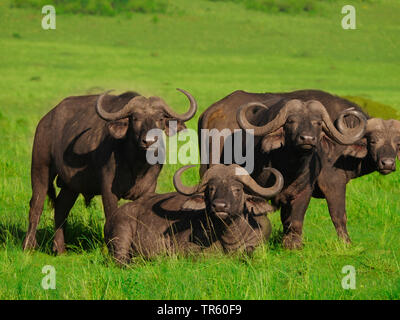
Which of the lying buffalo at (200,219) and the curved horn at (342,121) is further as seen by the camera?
the curved horn at (342,121)

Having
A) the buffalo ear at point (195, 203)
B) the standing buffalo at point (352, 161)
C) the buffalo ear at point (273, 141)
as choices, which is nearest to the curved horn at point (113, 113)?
the buffalo ear at point (195, 203)

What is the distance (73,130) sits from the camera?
916 centimetres

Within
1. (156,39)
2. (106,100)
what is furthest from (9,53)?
(106,100)

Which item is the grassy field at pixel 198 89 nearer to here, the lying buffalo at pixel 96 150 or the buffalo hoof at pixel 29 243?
the buffalo hoof at pixel 29 243

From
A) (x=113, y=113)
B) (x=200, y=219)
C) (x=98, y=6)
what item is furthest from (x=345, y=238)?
(x=98, y=6)

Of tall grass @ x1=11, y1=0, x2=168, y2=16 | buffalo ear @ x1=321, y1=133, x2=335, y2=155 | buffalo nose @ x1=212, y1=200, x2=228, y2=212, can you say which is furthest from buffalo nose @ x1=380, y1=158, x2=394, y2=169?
tall grass @ x1=11, y1=0, x2=168, y2=16

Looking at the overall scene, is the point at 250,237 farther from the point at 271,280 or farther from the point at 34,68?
the point at 34,68

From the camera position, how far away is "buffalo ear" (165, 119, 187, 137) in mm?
8539

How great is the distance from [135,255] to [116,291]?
1.62m

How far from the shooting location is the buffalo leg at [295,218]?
27.8ft

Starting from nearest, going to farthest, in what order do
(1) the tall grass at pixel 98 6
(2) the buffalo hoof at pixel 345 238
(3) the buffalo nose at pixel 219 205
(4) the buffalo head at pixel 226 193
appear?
(3) the buffalo nose at pixel 219 205, (4) the buffalo head at pixel 226 193, (2) the buffalo hoof at pixel 345 238, (1) the tall grass at pixel 98 6

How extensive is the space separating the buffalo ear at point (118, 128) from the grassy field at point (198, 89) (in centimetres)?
98

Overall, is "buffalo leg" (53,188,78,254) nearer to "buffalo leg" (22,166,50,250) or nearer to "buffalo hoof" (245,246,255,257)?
"buffalo leg" (22,166,50,250)

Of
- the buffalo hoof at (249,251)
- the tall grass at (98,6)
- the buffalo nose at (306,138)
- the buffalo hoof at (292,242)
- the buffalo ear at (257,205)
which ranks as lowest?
the buffalo hoof at (292,242)
